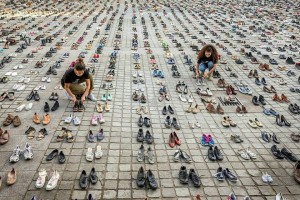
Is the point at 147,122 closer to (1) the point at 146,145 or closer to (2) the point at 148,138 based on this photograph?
(2) the point at 148,138

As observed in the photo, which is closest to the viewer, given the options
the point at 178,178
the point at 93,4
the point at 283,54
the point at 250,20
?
the point at 178,178

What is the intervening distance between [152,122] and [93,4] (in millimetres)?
28921

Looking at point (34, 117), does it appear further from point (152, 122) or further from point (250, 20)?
point (250, 20)

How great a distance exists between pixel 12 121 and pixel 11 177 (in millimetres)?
2942

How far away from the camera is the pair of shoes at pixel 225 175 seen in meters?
6.76

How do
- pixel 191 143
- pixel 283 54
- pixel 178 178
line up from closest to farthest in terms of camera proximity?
1. pixel 178 178
2. pixel 191 143
3. pixel 283 54

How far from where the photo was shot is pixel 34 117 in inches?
355

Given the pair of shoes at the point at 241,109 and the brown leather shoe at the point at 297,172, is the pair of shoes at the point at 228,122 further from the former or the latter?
the brown leather shoe at the point at 297,172

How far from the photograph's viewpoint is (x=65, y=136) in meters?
8.21

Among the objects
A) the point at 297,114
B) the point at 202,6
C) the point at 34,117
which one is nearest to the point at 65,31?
the point at 34,117

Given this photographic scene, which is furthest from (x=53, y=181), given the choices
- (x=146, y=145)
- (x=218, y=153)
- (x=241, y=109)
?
(x=241, y=109)

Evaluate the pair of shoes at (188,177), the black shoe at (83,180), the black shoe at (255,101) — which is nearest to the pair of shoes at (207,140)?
the pair of shoes at (188,177)

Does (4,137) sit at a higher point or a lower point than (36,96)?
higher

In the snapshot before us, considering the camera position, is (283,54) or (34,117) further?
(283,54)
